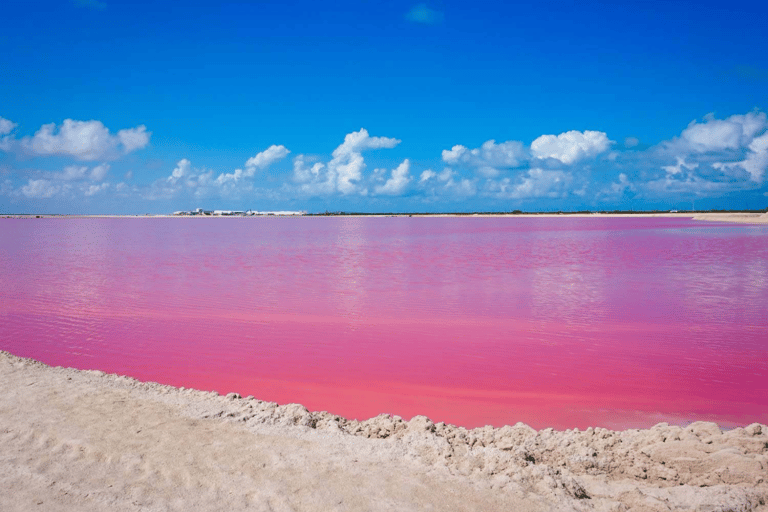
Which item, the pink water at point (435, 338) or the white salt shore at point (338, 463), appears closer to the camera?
the white salt shore at point (338, 463)

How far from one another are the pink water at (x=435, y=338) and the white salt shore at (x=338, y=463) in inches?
42.1

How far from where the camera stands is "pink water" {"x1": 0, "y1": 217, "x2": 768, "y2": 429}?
673 cm

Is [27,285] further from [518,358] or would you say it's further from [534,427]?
[534,427]

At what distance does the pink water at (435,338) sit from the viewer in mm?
6730

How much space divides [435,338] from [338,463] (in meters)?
5.14

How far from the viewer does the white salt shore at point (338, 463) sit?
A: 4055 millimetres

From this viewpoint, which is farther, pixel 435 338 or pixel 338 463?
pixel 435 338

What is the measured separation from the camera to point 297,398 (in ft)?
22.4

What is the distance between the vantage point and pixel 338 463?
461cm

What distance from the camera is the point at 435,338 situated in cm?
955

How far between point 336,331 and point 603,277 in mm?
10983

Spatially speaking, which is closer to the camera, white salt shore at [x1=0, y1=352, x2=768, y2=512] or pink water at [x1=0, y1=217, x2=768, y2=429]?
white salt shore at [x1=0, y1=352, x2=768, y2=512]

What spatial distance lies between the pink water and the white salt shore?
1070 mm

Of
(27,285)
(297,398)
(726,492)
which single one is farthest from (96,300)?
(726,492)
